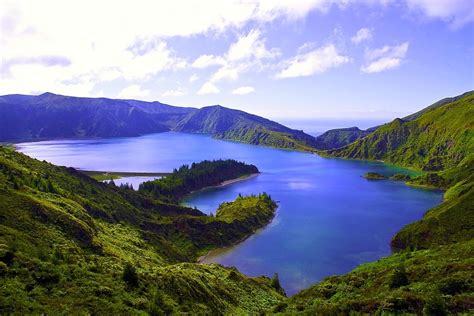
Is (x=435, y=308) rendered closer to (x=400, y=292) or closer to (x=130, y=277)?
(x=400, y=292)

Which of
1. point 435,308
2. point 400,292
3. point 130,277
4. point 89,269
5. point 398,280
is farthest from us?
point 398,280

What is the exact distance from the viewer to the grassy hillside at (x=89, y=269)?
3747 centimetres

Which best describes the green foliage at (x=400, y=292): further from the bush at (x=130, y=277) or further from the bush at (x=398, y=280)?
the bush at (x=130, y=277)

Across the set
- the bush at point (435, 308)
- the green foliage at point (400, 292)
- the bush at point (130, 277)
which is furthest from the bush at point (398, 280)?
the bush at point (130, 277)

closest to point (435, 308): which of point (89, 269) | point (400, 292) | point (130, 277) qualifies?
point (400, 292)

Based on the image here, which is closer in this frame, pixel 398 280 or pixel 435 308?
pixel 435 308

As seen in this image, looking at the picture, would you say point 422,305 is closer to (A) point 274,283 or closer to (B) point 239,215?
(A) point 274,283

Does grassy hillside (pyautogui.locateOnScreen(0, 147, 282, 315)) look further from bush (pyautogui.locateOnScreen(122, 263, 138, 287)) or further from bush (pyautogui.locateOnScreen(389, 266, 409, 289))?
bush (pyautogui.locateOnScreen(389, 266, 409, 289))

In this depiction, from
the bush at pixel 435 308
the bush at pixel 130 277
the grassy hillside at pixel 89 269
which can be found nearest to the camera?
the bush at pixel 435 308

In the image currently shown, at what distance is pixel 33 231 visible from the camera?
51719mm

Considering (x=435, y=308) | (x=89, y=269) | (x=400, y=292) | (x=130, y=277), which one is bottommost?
(x=130, y=277)

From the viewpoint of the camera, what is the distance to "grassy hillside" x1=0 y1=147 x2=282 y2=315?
37.5 meters

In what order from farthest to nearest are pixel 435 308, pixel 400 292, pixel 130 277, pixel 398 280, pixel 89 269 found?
pixel 398 280
pixel 130 277
pixel 89 269
pixel 400 292
pixel 435 308

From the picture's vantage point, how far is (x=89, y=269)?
48.0m
